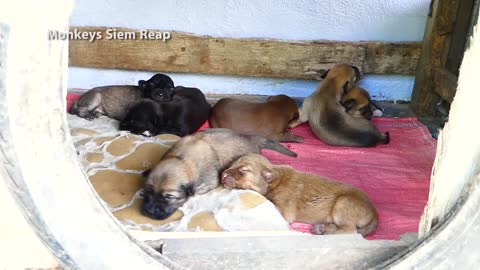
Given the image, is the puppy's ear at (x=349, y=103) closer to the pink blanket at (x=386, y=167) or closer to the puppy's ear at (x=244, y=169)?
the pink blanket at (x=386, y=167)

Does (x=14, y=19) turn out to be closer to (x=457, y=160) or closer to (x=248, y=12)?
(x=457, y=160)

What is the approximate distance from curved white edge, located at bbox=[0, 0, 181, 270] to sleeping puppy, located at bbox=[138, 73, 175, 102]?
285cm

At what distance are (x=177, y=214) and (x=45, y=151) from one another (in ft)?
5.16

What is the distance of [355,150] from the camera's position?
473 centimetres

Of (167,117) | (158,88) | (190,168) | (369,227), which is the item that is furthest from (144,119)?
(369,227)

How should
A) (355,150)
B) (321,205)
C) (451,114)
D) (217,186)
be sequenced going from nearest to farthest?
(451,114) < (321,205) < (217,186) < (355,150)

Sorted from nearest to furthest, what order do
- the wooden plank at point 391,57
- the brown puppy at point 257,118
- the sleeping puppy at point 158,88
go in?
the brown puppy at point 257,118 → the sleeping puppy at point 158,88 → the wooden plank at point 391,57

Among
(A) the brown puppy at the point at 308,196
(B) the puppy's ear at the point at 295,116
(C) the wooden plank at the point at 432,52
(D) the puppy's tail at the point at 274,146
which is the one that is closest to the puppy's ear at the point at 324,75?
(B) the puppy's ear at the point at 295,116

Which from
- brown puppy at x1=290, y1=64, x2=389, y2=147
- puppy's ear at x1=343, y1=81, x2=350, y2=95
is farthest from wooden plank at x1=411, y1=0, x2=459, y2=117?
puppy's ear at x1=343, y1=81, x2=350, y2=95

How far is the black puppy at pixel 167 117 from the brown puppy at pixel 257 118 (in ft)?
0.55

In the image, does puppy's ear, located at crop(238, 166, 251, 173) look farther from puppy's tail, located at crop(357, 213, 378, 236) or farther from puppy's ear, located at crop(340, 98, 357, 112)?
puppy's ear, located at crop(340, 98, 357, 112)

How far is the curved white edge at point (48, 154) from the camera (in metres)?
1.80

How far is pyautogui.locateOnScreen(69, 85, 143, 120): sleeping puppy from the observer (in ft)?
16.4

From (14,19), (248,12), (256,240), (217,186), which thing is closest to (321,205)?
(217,186)
